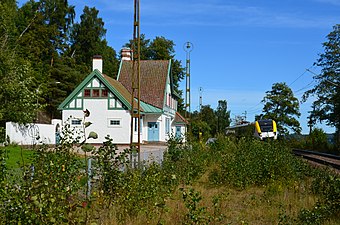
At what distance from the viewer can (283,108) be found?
256 feet

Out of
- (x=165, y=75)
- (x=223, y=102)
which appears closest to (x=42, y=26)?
(x=165, y=75)

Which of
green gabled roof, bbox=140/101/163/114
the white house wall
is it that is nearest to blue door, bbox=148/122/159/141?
green gabled roof, bbox=140/101/163/114

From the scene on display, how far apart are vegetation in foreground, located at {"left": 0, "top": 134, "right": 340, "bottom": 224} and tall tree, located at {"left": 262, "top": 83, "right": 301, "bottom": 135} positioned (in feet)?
207

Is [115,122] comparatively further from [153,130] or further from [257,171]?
[257,171]

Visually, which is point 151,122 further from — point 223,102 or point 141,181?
point 223,102

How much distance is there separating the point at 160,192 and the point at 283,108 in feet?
238

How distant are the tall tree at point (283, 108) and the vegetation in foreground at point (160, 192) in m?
63.0

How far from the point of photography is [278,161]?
13219mm

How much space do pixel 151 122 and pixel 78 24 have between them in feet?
103

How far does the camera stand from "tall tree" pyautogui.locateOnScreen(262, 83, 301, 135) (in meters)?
75.7

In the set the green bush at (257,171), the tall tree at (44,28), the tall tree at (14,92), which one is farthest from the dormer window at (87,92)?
the green bush at (257,171)

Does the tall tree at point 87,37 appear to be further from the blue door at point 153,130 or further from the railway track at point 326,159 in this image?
the railway track at point 326,159

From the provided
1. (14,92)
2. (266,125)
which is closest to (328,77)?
(266,125)

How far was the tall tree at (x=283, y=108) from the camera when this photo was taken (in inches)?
2980
